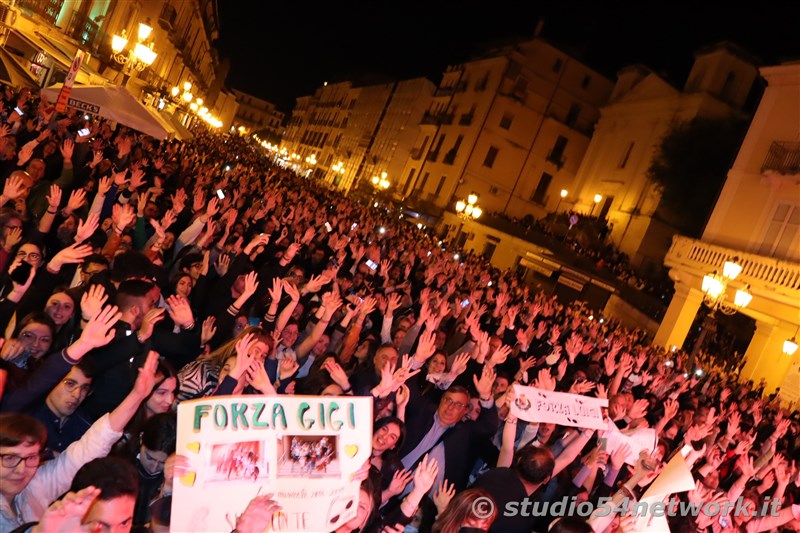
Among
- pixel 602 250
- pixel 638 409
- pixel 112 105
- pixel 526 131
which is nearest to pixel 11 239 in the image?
pixel 638 409

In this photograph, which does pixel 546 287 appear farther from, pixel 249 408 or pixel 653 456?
pixel 249 408

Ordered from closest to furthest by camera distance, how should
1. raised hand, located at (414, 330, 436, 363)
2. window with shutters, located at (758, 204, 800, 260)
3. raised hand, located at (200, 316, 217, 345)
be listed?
raised hand, located at (200, 316, 217, 345), raised hand, located at (414, 330, 436, 363), window with shutters, located at (758, 204, 800, 260)

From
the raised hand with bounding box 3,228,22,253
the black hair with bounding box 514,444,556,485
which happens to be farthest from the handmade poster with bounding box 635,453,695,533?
the raised hand with bounding box 3,228,22,253

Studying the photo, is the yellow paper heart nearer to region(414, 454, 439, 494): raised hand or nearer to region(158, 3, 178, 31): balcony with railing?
region(414, 454, 439, 494): raised hand

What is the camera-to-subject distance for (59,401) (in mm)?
3729

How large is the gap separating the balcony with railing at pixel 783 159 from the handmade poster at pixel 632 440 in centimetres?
1604

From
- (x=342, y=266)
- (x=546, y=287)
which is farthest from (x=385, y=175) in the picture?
(x=342, y=266)

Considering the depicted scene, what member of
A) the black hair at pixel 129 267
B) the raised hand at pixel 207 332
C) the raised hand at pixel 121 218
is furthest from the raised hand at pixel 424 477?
the raised hand at pixel 121 218

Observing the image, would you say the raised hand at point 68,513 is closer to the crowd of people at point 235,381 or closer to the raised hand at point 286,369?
the crowd of people at point 235,381

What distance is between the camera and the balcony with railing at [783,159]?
61.8ft

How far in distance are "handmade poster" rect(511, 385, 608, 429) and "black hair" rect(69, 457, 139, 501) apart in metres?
3.46

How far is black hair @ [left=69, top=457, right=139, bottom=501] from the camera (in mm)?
2762

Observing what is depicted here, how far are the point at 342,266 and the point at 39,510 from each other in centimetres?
840

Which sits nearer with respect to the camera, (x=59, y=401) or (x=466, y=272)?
(x=59, y=401)
